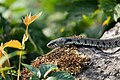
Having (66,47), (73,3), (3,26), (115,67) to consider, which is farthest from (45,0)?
(115,67)

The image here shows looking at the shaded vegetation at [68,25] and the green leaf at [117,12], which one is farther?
the shaded vegetation at [68,25]

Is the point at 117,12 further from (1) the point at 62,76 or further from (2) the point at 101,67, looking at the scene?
(1) the point at 62,76

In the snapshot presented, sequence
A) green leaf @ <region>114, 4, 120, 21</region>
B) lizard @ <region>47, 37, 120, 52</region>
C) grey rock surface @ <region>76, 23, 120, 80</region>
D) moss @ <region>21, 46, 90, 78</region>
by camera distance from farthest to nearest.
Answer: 1. green leaf @ <region>114, 4, 120, 21</region>
2. lizard @ <region>47, 37, 120, 52</region>
3. moss @ <region>21, 46, 90, 78</region>
4. grey rock surface @ <region>76, 23, 120, 80</region>

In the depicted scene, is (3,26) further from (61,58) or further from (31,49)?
(61,58)

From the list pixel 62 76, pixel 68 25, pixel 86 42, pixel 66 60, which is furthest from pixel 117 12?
pixel 62 76

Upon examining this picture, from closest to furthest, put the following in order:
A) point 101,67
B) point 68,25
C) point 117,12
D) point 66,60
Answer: point 101,67 → point 66,60 → point 117,12 → point 68,25

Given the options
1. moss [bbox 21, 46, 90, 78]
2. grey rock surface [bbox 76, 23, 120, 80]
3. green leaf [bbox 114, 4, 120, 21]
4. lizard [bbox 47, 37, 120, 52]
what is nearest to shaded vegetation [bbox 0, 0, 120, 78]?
green leaf [bbox 114, 4, 120, 21]

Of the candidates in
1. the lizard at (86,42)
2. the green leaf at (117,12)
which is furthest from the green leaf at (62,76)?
the green leaf at (117,12)

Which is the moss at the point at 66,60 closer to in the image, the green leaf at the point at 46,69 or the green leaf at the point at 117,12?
the green leaf at the point at 46,69

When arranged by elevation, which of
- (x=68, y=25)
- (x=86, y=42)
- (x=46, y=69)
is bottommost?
(x=46, y=69)

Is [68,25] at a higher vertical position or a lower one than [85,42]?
higher

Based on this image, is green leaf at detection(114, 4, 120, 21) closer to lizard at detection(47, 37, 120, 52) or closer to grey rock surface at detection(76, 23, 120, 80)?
lizard at detection(47, 37, 120, 52)
